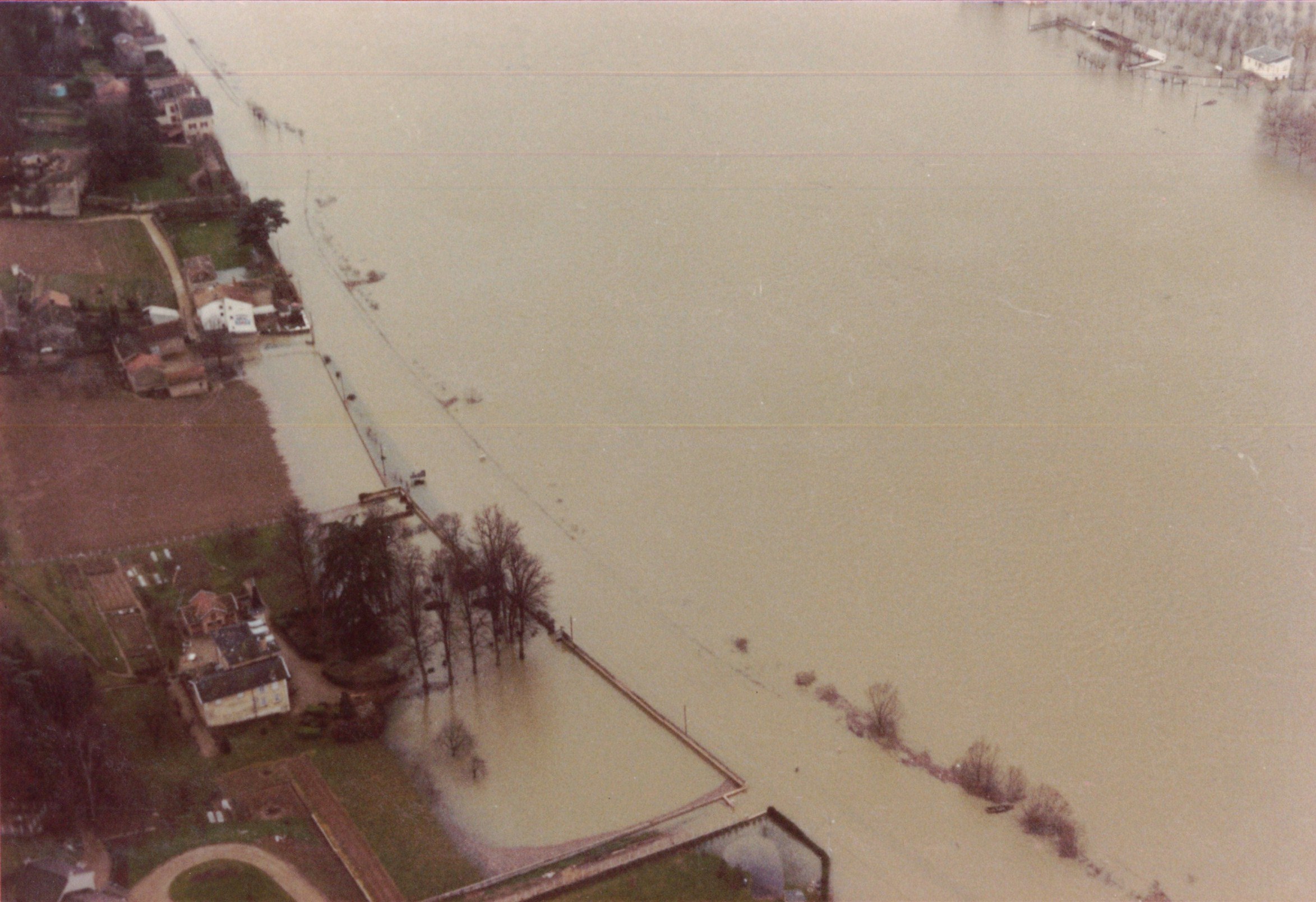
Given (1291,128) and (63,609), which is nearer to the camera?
(63,609)

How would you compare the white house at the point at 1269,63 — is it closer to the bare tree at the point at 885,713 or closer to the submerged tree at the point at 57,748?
the bare tree at the point at 885,713

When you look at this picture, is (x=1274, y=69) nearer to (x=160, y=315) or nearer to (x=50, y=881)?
(x=160, y=315)

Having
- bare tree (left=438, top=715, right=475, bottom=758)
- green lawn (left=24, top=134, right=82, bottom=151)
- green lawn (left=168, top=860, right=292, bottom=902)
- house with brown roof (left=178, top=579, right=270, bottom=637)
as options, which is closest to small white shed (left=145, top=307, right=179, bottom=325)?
house with brown roof (left=178, top=579, right=270, bottom=637)

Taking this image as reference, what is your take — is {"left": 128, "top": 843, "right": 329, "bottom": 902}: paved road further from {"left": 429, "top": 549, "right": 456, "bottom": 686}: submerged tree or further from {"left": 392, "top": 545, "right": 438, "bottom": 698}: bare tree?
{"left": 429, "top": 549, "right": 456, "bottom": 686}: submerged tree

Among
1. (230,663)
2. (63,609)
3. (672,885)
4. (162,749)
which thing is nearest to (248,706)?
(230,663)

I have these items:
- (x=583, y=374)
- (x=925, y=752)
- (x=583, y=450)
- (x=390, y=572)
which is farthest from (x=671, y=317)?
(x=925, y=752)

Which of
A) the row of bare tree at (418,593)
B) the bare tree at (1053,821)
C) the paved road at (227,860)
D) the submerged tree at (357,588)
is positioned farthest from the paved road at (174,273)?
the bare tree at (1053,821)
